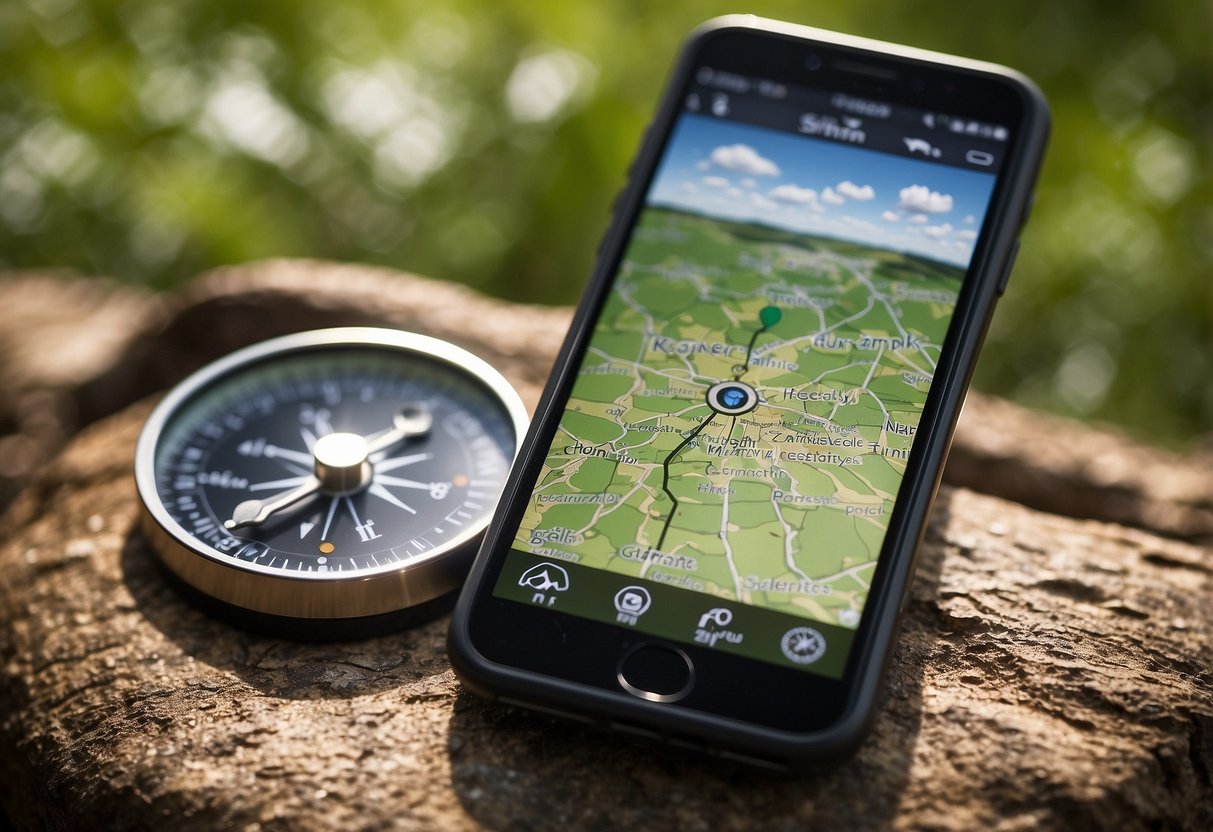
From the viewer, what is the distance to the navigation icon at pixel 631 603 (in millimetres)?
1303

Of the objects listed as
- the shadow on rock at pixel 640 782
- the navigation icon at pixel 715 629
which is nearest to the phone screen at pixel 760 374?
the navigation icon at pixel 715 629

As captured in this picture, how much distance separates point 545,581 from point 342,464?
0.32 metres

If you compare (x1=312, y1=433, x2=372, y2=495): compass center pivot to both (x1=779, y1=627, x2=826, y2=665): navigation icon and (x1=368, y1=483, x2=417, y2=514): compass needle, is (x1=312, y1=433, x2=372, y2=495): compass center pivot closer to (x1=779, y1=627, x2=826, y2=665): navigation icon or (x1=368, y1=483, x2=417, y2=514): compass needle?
(x1=368, y1=483, x2=417, y2=514): compass needle

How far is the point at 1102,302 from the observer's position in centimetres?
279

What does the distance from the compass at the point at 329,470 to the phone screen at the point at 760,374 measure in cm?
14

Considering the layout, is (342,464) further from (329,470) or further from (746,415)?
(746,415)

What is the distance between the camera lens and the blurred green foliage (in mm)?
2779

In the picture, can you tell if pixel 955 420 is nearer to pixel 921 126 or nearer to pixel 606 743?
pixel 921 126

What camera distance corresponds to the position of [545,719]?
4.23 feet

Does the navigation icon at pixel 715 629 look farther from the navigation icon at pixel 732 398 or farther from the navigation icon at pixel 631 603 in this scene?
the navigation icon at pixel 732 398

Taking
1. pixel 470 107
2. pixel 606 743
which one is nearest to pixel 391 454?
pixel 606 743

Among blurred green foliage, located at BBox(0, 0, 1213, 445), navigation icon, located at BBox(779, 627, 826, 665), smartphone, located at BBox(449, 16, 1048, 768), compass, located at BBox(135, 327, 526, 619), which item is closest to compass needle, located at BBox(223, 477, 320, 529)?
compass, located at BBox(135, 327, 526, 619)

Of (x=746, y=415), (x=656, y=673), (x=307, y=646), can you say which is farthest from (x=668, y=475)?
(x=307, y=646)

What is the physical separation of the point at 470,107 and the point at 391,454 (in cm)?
157
